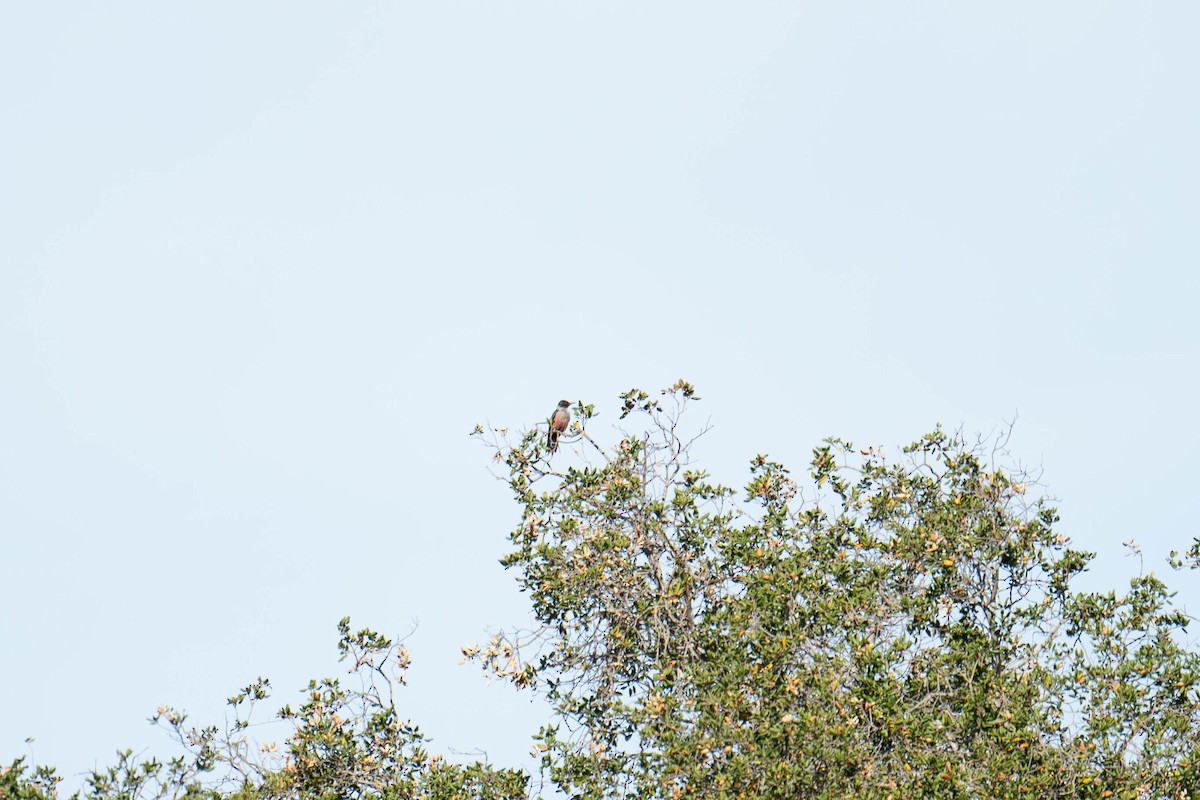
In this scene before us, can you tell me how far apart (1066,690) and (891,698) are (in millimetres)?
2391

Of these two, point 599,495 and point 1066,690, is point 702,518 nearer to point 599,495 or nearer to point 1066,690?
point 599,495

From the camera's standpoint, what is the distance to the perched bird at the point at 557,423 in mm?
18344

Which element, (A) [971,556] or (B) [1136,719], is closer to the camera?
(B) [1136,719]

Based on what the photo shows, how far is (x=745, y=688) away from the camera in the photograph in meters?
14.7

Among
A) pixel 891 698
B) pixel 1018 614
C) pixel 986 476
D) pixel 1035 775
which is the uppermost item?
pixel 986 476

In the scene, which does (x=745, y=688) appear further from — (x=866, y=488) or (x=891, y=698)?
(x=866, y=488)

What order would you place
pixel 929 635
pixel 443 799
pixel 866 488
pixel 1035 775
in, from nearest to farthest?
pixel 1035 775 < pixel 443 799 < pixel 929 635 < pixel 866 488

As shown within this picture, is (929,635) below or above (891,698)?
above

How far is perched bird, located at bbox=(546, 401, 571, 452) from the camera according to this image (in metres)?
18.3

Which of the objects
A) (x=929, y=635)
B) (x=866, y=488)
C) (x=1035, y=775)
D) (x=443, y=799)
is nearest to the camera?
(x=1035, y=775)

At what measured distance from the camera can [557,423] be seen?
758 inches

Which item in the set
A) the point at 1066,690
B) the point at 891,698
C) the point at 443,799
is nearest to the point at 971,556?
the point at 1066,690

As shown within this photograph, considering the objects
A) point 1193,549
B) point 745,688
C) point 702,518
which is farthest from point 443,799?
point 1193,549

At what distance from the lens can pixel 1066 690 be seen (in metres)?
15.6
